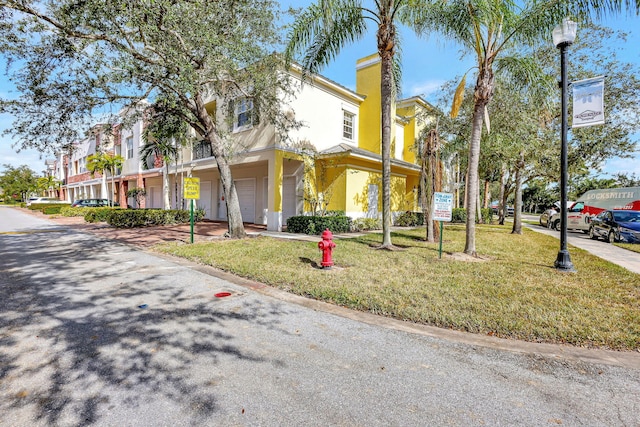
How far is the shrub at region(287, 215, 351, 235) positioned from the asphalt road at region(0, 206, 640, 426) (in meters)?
7.84

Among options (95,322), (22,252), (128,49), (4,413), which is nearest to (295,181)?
(128,49)

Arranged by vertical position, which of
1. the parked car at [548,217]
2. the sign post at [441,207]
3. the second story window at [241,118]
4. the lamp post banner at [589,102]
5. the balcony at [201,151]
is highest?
the second story window at [241,118]

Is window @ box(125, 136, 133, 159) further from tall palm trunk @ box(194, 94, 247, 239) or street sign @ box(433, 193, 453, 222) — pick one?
street sign @ box(433, 193, 453, 222)

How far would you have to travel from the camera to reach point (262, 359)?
3203 mm

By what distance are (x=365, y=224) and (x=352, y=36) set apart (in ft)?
27.3

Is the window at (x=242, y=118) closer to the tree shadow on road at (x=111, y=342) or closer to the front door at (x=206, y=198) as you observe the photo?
the front door at (x=206, y=198)

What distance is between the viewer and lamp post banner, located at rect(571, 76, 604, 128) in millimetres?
6547

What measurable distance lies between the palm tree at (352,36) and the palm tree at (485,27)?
42.1 inches

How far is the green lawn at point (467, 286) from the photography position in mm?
4082

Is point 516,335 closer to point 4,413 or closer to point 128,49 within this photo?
point 4,413

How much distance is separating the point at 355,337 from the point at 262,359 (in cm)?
121

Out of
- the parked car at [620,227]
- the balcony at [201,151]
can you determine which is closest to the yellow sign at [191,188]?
the balcony at [201,151]

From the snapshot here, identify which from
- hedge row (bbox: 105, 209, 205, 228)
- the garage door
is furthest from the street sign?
hedge row (bbox: 105, 209, 205, 228)

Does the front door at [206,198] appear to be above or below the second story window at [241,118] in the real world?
below
